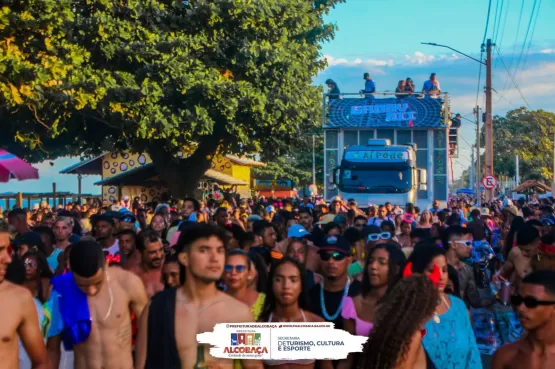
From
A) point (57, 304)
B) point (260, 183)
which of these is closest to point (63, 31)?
point (57, 304)

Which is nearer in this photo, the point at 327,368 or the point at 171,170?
the point at 327,368

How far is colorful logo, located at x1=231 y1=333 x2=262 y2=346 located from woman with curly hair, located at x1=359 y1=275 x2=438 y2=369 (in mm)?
533

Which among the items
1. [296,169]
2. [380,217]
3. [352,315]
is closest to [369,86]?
[380,217]

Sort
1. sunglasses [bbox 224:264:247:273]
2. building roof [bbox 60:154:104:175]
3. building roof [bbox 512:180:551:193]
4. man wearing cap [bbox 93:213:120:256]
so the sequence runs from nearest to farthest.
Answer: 1. sunglasses [bbox 224:264:247:273]
2. man wearing cap [bbox 93:213:120:256]
3. building roof [bbox 60:154:104:175]
4. building roof [bbox 512:180:551:193]

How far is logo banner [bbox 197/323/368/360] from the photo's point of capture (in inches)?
178

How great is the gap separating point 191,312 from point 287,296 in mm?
1299

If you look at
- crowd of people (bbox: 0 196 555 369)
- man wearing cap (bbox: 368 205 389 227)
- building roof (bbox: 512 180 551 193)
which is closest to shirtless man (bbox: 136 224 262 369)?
crowd of people (bbox: 0 196 555 369)

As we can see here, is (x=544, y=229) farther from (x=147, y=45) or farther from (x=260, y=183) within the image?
(x=260, y=183)

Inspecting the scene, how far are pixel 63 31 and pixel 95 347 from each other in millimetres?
18990

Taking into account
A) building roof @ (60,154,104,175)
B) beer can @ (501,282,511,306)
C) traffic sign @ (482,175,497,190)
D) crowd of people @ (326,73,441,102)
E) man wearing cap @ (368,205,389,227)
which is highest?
crowd of people @ (326,73,441,102)

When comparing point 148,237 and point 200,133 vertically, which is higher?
point 200,133

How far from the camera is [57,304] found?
6.09 meters

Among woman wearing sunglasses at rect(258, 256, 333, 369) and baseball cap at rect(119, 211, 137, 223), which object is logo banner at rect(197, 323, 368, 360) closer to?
woman wearing sunglasses at rect(258, 256, 333, 369)

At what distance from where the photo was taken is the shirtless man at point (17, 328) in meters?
4.94
